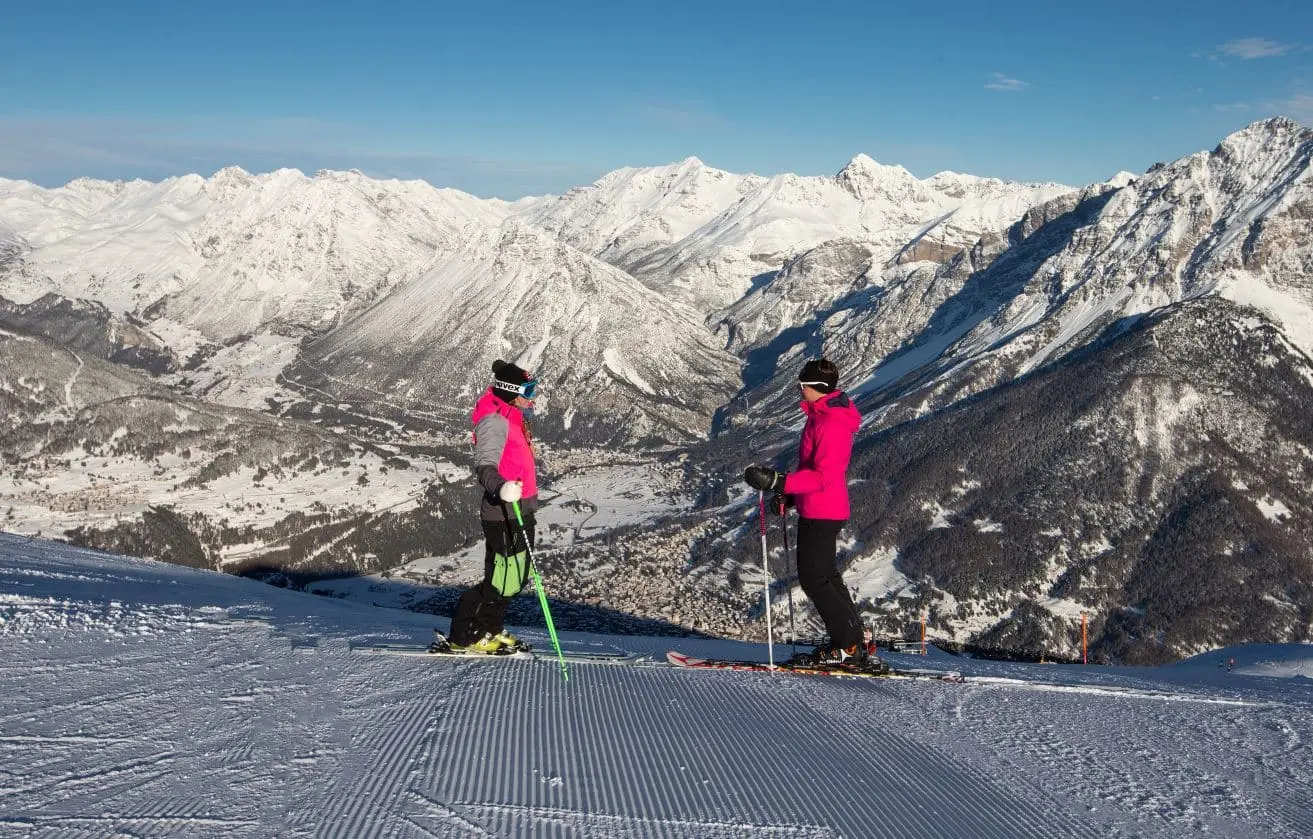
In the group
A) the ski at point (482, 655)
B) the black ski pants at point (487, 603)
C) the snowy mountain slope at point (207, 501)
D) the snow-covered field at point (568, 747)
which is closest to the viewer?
the snow-covered field at point (568, 747)

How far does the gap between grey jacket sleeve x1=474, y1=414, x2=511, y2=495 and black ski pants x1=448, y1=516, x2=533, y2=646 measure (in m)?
0.83

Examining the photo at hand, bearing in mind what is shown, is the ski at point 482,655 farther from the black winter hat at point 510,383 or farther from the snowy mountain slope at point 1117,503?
the snowy mountain slope at point 1117,503

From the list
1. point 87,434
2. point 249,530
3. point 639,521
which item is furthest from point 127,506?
point 639,521

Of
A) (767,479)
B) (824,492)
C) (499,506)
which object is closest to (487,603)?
(499,506)

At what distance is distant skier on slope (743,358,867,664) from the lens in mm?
12867

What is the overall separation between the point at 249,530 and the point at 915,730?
167524mm

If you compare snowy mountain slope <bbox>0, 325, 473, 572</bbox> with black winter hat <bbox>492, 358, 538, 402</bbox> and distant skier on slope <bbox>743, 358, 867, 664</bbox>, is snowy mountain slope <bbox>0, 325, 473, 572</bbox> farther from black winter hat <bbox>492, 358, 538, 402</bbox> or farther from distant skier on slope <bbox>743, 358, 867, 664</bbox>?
distant skier on slope <bbox>743, 358, 867, 664</bbox>

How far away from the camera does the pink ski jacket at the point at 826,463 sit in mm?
12852

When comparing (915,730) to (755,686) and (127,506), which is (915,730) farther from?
(127,506)

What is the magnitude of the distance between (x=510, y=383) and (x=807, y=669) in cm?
575

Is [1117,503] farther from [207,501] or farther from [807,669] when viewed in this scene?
[807,669]

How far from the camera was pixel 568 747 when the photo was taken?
884 centimetres

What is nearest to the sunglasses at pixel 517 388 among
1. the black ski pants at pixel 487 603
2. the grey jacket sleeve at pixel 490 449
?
the grey jacket sleeve at pixel 490 449

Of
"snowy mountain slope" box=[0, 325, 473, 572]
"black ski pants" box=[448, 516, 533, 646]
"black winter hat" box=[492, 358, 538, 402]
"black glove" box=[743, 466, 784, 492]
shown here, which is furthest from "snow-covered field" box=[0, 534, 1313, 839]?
"snowy mountain slope" box=[0, 325, 473, 572]
